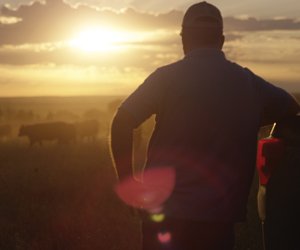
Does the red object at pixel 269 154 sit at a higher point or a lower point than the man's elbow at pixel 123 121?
lower

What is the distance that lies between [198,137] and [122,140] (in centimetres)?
46

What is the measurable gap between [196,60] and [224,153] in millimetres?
609

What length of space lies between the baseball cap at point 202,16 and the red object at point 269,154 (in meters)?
0.90

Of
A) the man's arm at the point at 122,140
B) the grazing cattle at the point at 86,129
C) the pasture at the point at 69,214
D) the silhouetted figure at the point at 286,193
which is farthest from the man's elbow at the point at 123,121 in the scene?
the grazing cattle at the point at 86,129

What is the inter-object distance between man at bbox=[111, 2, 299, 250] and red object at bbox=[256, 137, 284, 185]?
0.31m

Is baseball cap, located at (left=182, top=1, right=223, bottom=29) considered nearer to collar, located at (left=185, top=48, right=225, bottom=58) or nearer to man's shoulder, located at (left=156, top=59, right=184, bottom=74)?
collar, located at (left=185, top=48, right=225, bottom=58)

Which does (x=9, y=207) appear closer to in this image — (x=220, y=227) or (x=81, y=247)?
(x=81, y=247)

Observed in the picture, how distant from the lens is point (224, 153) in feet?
11.5

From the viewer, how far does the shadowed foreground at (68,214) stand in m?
7.88

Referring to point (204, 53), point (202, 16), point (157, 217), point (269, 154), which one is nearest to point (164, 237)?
point (157, 217)

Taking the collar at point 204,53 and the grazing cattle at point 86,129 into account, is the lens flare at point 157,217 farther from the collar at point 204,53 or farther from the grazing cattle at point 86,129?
the grazing cattle at point 86,129

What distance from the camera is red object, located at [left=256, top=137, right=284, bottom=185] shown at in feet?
12.8

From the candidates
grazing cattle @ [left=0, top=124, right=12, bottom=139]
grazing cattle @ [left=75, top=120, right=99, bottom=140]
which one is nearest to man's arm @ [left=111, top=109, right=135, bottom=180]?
grazing cattle @ [left=75, top=120, right=99, bottom=140]

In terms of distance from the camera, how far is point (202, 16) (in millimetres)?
3539
